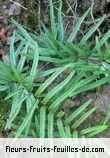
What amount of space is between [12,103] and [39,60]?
1.10 ft

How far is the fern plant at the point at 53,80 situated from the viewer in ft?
7.44

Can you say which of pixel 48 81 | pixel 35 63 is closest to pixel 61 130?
pixel 48 81

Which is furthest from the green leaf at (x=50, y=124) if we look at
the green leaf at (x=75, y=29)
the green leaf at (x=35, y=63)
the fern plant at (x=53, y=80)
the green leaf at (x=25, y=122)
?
the green leaf at (x=75, y=29)

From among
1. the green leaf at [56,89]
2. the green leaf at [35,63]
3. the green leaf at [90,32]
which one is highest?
the green leaf at [90,32]

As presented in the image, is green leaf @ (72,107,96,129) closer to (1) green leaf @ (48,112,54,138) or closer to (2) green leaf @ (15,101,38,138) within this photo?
(1) green leaf @ (48,112,54,138)

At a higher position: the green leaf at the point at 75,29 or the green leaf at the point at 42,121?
the green leaf at the point at 75,29

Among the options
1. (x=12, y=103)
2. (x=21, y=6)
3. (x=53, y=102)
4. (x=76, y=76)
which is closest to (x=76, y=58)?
(x=76, y=76)

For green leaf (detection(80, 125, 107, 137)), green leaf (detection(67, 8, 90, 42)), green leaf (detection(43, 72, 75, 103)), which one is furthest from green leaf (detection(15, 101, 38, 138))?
green leaf (detection(67, 8, 90, 42))

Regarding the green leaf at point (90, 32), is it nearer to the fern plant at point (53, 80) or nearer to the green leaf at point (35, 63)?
the fern plant at point (53, 80)

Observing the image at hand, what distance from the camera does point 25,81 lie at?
2268mm

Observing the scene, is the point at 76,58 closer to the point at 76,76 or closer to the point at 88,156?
the point at 76,76

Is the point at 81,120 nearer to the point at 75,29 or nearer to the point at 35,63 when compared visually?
the point at 35,63

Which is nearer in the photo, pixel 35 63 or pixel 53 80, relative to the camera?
pixel 35 63

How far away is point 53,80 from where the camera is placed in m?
2.46
